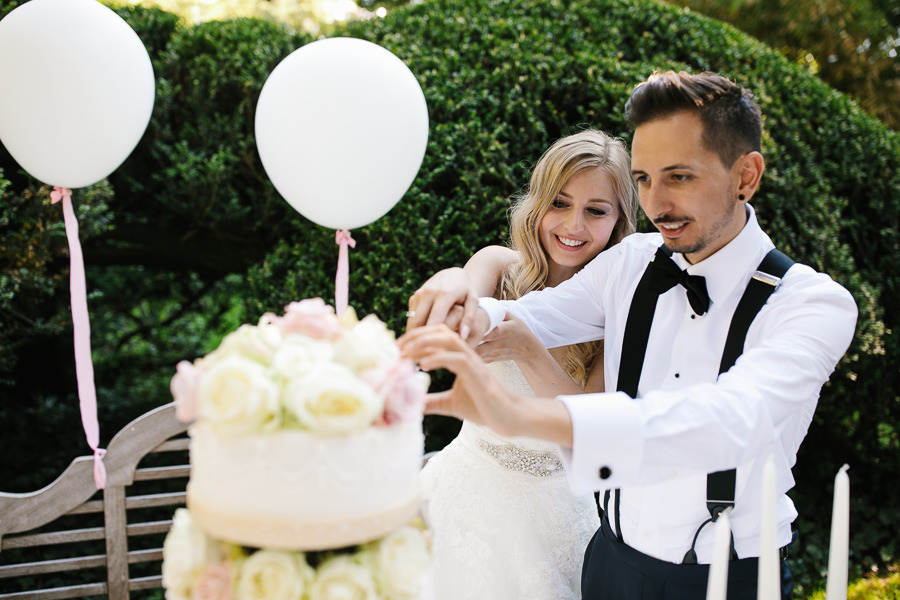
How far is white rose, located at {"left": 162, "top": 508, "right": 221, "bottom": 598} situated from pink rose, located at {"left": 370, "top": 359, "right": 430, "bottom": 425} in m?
0.34

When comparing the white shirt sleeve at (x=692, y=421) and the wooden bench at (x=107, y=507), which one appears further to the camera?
the wooden bench at (x=107, y=507)

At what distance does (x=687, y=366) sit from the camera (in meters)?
1.85

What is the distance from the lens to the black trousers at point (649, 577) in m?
1.81

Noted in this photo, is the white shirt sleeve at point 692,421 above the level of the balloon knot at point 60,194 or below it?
below

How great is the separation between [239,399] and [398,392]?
0.25 m

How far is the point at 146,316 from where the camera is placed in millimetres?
6270

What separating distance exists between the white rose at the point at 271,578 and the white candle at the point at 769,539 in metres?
0.74

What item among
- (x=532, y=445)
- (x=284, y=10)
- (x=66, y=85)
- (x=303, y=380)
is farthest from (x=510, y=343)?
(x=284, y=10)

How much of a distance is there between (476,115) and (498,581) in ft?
6.76

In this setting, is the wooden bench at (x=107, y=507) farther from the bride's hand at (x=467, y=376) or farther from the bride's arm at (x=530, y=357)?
the bride's hand at (x=467, y=376)

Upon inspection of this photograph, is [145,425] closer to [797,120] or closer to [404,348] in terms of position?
[404,348]

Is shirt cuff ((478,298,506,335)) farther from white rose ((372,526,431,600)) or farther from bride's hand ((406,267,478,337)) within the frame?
white rose ((372,526,431,600))

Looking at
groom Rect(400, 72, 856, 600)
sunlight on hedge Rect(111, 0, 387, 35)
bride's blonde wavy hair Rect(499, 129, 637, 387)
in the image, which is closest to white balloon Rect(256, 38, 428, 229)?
groom Rect(400, 72, 856, 600)

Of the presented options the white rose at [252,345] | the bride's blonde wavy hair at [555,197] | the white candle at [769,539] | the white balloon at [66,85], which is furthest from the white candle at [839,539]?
the white balloon at [66,85]
